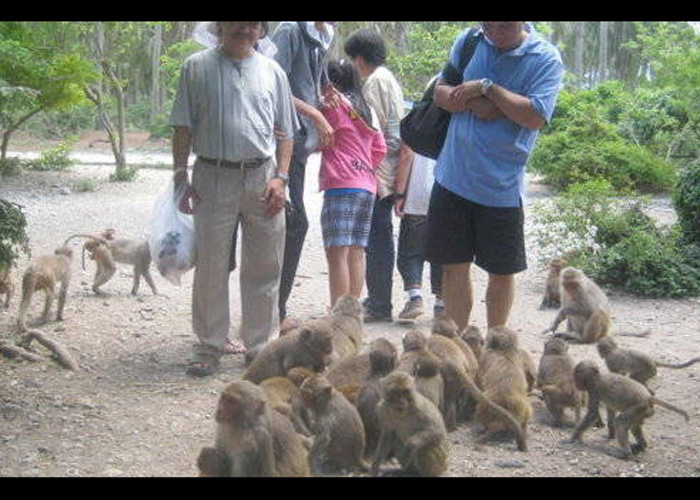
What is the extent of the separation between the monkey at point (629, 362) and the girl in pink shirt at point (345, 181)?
2.17 meters

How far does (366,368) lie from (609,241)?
605 cm

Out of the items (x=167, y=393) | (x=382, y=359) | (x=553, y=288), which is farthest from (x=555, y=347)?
(x=553, y=288)

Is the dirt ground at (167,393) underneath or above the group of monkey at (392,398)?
underneath

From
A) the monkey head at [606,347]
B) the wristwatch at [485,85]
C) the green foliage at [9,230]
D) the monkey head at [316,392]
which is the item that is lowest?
the monkey head at [606,347]

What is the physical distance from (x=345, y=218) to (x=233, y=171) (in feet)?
4.67

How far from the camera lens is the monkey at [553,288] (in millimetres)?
9414

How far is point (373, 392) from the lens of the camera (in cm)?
484

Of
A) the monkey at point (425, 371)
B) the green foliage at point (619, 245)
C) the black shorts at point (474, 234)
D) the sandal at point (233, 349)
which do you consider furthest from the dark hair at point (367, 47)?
A: the green foliage at point (619, 245)

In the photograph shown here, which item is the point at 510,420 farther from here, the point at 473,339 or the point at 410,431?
the point at 473,339

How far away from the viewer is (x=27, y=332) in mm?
7051

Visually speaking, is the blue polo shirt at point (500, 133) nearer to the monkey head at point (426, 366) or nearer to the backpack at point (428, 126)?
the backpack at point (428, 126)
